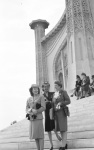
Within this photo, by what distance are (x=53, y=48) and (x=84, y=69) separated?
6594 millimetres

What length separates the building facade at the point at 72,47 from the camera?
13.2 metres

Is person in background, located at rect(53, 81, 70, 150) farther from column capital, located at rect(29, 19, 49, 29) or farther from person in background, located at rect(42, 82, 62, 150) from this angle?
column capital, located at rect(29, 19, 49, 29)

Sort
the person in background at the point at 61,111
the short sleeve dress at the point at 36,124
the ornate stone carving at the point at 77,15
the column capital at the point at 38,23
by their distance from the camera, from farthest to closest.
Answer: the column capital at the point at 38,23 < the ornate stone carving at the point at 77,15 < the person in background at the point at 61,111 < the short sleeve dress at the point at 36,124

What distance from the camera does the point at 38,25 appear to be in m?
20.6

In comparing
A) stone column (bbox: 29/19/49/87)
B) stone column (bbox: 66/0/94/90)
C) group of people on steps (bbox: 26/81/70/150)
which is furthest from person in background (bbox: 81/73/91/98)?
stone column (bbox: 29/19/49/87)

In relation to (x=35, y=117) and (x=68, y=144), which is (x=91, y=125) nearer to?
(x=68, y=144)

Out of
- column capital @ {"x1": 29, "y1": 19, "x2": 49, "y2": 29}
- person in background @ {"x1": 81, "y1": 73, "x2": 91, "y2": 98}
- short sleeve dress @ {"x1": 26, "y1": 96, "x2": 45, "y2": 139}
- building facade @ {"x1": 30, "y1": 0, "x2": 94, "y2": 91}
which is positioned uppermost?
column capital @ {"x1": 29, "y1": 19, "x2": 49, "y2": 29}

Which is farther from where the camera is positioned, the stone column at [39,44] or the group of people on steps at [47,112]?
the stone column at [39,44]

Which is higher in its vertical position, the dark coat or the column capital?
the column capital

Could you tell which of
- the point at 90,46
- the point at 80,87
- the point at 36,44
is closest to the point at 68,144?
the point at 80,87

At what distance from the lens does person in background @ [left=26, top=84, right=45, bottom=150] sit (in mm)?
3502

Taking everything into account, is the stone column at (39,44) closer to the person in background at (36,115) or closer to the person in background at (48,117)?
the person in background at (48,117)

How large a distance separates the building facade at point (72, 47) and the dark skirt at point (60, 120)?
29.9ft

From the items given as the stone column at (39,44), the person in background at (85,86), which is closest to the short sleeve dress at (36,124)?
the person in background at (85,86)
